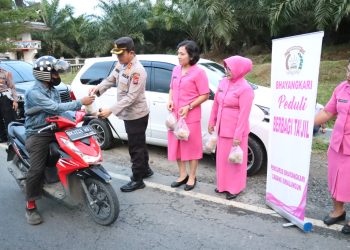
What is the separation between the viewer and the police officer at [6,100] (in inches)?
277

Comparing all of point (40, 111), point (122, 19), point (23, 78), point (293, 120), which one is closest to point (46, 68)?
point (40, 111)

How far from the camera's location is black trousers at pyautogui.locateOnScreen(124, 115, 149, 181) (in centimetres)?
458

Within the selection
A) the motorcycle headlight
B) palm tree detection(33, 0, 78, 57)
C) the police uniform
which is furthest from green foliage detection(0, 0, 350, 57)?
the motorcycle headlight

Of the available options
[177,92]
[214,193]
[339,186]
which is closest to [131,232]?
[214,193]

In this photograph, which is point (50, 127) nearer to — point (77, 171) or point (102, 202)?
point (77, 171)

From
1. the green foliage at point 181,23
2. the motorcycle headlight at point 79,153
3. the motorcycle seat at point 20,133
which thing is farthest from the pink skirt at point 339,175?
the green foliage at point 181,23

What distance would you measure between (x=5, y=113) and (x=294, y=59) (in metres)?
5.99

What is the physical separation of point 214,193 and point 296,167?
1.31 m

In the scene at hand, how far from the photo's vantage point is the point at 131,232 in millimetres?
3736

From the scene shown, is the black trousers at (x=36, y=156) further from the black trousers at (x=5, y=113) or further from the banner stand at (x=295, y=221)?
the black trousers at (x=5, y=113)

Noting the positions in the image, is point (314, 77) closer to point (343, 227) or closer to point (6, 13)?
point (343, 227)

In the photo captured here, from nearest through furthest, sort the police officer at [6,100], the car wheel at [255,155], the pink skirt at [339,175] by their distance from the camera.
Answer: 1. the pink skirt at [339,175]
2. the car wheel at [255,155]
3. the police officer at [6,100]

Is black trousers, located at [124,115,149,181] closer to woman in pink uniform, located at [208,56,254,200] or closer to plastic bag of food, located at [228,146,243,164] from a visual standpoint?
woman in pink uniform, located at [208,56,254,200]

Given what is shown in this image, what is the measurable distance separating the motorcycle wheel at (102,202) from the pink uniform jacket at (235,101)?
1.47 metres
